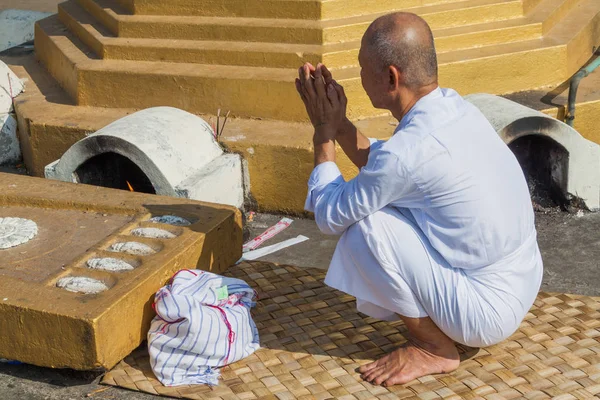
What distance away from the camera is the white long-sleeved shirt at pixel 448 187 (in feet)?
9.31

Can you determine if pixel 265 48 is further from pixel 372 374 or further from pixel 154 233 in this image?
pixel 372 374

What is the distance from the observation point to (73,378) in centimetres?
328

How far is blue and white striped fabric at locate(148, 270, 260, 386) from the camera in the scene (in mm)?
3158

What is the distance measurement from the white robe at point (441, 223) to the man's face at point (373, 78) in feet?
0.40

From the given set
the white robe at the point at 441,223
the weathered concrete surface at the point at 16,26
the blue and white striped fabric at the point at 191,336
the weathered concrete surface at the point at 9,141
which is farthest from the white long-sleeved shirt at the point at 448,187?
the weathered concrete surface at the point at 16,26

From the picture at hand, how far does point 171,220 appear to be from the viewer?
3812 mm

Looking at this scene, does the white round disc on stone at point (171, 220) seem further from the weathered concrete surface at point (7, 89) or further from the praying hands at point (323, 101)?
the weathered concrete surface at point (7, 89)

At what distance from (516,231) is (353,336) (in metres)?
0.84

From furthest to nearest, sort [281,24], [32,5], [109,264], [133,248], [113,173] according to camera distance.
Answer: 1. [32,5]
2. [281,24]
3. [113,173]
4. [133,248]
5. [109,264]

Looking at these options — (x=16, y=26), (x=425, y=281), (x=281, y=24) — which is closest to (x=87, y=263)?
(x=425, y=281)

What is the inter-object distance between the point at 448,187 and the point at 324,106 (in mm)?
604

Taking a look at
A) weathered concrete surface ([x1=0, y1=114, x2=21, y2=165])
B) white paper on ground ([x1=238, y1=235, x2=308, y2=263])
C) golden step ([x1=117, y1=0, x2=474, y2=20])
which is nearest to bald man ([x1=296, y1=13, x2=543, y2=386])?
white paper on ground ([x1=238, y1=235, x2=308, y2=263])

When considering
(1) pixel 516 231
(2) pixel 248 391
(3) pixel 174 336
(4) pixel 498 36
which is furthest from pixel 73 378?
(4) pixel 498 36

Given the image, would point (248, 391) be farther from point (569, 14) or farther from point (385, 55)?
point (569, 14)
